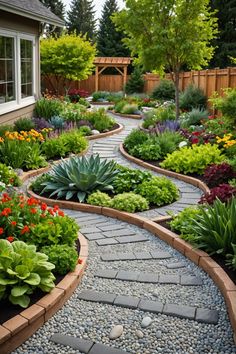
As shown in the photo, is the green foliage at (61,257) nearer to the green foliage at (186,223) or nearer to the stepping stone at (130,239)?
the stepping stone at (130,239)

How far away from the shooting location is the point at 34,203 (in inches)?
167

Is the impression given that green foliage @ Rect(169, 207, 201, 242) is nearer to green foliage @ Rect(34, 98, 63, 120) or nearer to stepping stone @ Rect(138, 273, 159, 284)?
stepping stone @ Rect(138, 273, 159, 284)

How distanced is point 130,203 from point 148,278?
6.20 ft

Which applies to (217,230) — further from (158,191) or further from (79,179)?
(79,179)

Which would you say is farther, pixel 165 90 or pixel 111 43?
pixel 111 43

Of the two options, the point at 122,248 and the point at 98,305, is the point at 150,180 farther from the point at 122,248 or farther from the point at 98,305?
the point at 98,305

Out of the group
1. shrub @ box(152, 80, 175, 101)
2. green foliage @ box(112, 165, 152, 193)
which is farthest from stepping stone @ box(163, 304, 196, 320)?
shrub @ box(152, 80, 175, 101)

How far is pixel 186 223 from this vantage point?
4730mm

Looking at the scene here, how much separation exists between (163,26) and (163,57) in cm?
89

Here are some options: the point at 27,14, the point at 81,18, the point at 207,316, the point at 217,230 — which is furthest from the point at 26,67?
the point at 81,18

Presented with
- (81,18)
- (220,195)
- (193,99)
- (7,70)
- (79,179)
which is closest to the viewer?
(220,195)

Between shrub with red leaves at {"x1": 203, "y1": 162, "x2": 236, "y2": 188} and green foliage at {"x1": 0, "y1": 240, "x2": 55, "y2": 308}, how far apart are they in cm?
395

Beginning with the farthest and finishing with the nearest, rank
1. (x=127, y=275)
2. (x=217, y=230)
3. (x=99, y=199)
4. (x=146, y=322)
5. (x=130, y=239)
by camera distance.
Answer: (x=99, y=199)
(x=130, y=239)
(x=217, y=230)
(x=127, y=275)
(x=146, y=322)

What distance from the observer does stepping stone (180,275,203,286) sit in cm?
382
